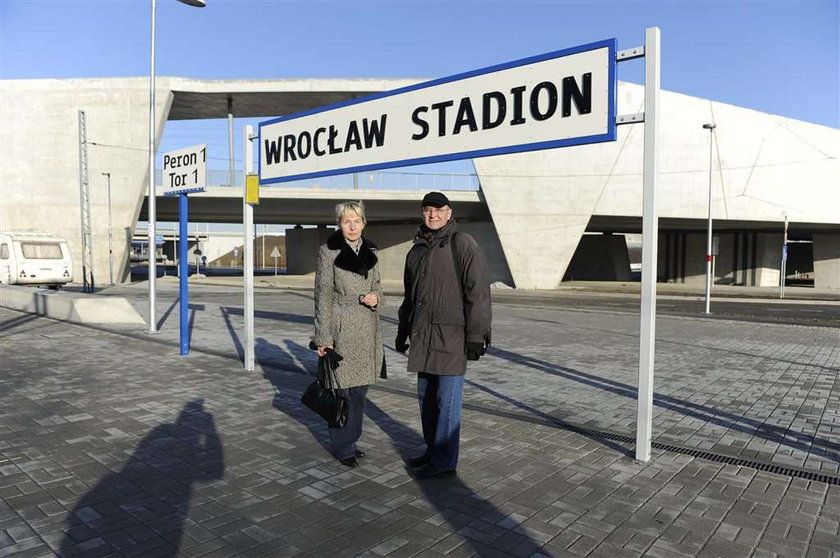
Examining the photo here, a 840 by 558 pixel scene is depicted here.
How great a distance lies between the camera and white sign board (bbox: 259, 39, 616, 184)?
14.7ft

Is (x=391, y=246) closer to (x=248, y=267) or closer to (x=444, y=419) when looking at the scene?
(x=248, y=267)

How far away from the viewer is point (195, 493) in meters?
3.67

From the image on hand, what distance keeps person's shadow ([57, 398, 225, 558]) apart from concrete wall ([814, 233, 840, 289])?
42.4 meters

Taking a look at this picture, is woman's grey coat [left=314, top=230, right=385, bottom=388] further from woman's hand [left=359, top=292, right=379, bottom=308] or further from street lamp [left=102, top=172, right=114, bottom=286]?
street lamp [left=102, top=172, right=114, bottom=286]

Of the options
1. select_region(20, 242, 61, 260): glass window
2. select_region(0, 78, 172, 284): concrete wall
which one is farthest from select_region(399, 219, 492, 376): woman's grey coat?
select_region(0, 78, 172, 284): concrete wall

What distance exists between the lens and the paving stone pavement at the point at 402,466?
311cm

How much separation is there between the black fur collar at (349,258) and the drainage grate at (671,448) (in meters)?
2.40

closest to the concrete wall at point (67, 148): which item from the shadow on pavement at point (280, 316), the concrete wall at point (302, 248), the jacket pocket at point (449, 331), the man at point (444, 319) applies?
the concrete wall at point (302, 248)

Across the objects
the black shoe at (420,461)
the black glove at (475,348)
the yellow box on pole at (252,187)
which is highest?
the yellow box on pole at (252,187)

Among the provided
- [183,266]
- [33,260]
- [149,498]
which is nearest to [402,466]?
[149,498]

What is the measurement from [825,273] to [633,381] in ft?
124

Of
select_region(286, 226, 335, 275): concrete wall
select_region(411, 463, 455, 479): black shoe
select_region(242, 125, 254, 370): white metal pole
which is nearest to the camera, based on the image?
select_region(411, 463, 455, 479): black shoe

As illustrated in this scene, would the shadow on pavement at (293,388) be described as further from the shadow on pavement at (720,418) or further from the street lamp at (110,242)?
the street lamp at (110,242)

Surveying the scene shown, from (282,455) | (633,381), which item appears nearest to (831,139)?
(633,381)
